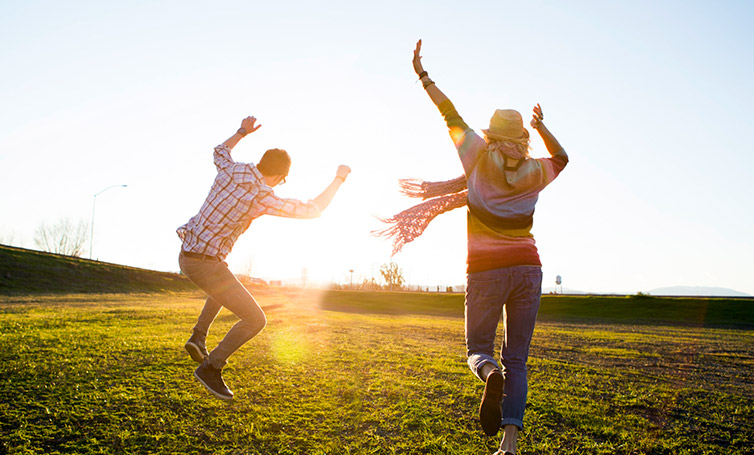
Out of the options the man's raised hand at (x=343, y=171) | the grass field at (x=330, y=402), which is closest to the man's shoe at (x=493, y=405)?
the grass field at (x=330, y=402)

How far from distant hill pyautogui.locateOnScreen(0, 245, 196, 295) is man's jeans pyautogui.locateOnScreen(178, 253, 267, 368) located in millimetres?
34156

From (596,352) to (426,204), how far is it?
10.5 meters

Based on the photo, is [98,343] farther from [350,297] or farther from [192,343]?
[350,297]

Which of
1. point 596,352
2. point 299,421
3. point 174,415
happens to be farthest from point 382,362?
point 596,352

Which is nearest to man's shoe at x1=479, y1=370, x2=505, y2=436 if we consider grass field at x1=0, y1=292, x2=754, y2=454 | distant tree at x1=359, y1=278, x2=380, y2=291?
grass field at x1=0, y1=292, x2=754, y2=454

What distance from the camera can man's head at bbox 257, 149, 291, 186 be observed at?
411 cm

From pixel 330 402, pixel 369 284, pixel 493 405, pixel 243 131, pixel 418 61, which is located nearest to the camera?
pixel 493 405

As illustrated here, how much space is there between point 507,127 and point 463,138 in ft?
1.22

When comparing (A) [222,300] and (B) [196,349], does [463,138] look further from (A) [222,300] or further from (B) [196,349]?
(B) [196,349]

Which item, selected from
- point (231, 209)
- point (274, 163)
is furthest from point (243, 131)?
point (231, 209)

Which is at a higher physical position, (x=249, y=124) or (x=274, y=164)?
(x=249, y=124)

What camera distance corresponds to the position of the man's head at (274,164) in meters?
4.11

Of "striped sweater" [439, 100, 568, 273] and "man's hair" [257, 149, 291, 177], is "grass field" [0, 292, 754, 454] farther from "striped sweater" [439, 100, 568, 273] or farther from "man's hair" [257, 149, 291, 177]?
"man's hair" [257, 149, 291, 177]

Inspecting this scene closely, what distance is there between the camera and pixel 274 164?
410 centimetres
